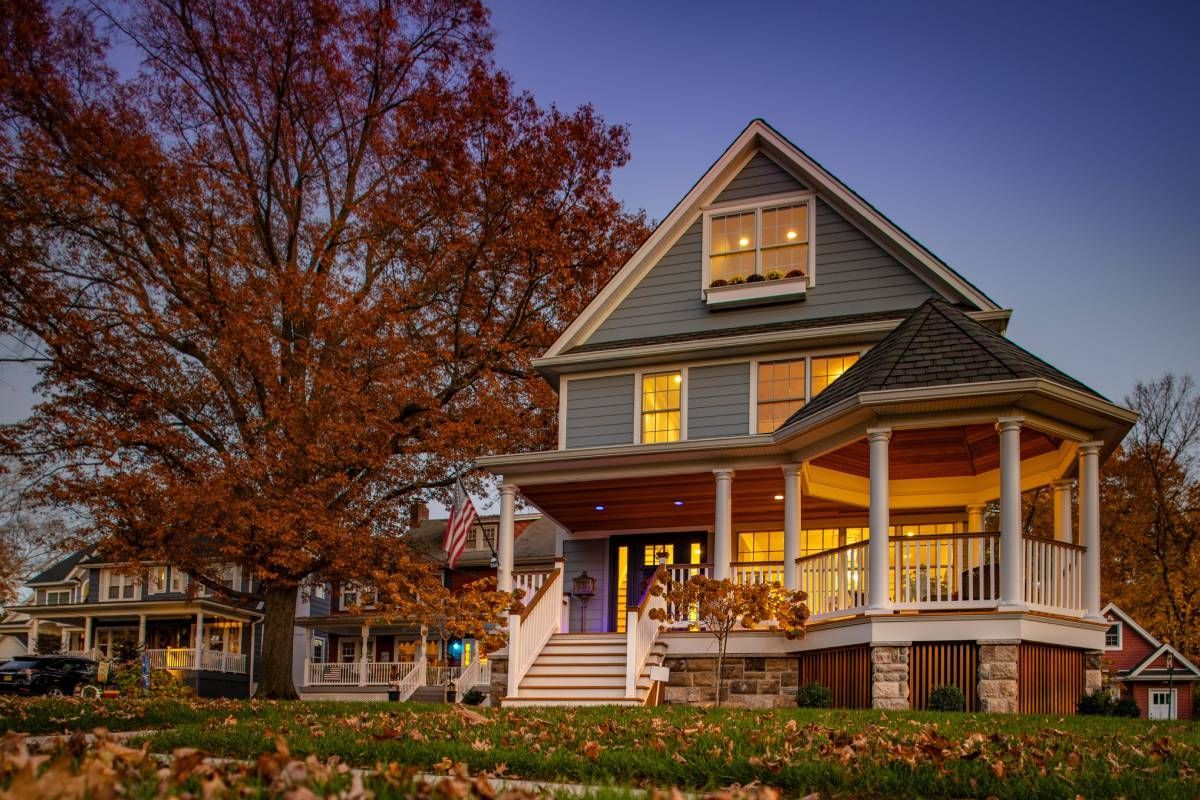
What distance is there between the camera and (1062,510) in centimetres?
1516

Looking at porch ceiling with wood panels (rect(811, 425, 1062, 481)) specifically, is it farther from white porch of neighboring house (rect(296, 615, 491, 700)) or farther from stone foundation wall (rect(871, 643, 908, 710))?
white porch of neighboring house (rect(296, 615, 491, 700))

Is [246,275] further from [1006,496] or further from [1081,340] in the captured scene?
[1081,340]

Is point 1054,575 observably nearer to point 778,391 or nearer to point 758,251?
point 778,391

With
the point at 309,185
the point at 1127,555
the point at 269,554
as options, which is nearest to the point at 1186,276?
the point at 1127,555

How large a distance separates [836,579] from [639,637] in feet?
9.23

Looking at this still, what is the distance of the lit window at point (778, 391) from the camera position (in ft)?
57.5

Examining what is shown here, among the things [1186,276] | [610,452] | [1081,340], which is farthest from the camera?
[1081,340]

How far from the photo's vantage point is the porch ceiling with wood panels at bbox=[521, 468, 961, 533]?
17.0 m

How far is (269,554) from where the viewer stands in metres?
18.9

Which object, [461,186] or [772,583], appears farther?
[461,186]

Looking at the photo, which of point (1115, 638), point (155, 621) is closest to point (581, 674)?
point (1115, 638)

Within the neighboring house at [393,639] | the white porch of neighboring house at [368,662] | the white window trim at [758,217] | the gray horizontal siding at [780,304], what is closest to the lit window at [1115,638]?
the neighboring house at [393,639]

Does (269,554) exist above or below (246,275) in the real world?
below

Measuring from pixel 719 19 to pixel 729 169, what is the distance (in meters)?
60.5
